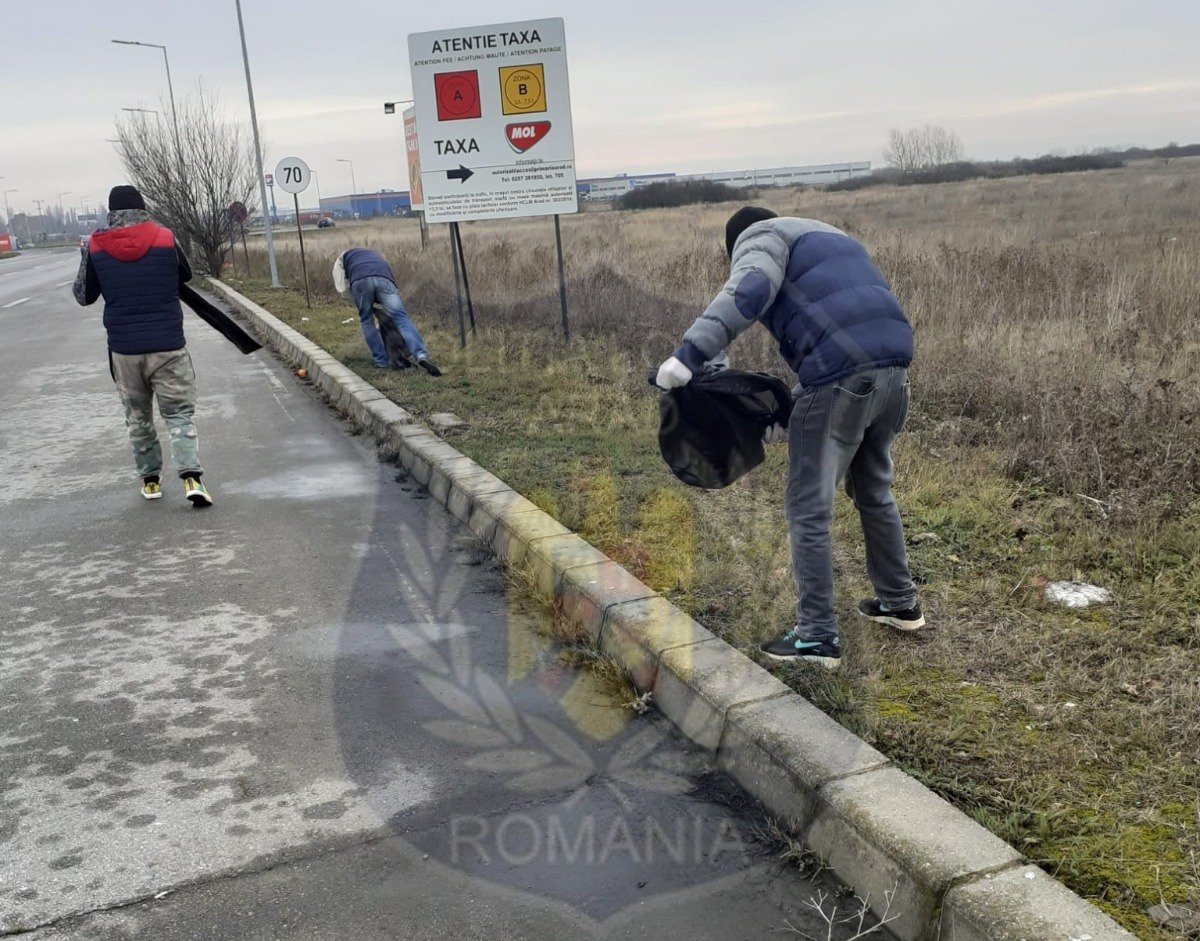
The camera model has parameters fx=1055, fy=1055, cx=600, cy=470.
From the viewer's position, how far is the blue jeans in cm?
1045

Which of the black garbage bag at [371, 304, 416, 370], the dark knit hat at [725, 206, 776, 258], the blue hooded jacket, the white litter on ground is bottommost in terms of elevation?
the white litter on ground

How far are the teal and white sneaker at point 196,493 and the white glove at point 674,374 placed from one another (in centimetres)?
382

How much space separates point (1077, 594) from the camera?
4230mm

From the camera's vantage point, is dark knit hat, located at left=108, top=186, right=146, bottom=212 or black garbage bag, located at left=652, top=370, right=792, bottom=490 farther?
dark knit hat, located at left=108, top=186, right=146, bottom=212

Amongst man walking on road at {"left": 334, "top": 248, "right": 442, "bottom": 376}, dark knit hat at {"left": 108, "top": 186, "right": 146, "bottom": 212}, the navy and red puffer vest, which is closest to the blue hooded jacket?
the navy and red puffer vest

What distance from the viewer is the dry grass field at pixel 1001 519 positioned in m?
2.94

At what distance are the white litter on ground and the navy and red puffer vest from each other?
17.3ft

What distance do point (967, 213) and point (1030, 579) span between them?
26.4 metres

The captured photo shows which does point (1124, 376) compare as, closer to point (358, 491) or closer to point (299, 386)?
point (358, 491)

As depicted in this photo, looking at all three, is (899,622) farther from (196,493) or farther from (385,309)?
(385,309)

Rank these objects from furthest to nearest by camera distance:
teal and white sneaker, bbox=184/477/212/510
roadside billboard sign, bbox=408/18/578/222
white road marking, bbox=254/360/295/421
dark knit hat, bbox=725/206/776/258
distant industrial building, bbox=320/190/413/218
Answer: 1. distant industrial building, bbox=320/190/413/218
2. roadside billboard sign, bbox=408/18/578/222
3. white road marking, bbox=254/360/295/421
4. teal and white sneaker, bbox=184/477/212/510
5. dark knit hat, bbox=725/206/776/258

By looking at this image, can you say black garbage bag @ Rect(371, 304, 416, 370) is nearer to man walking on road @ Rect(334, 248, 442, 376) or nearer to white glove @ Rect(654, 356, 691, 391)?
man walking on road @ Rect(334, 248, 442, 376)

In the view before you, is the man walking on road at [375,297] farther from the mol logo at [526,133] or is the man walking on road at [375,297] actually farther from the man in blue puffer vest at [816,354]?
the man in blue puffer vest at [816,354]

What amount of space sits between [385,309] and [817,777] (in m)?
8.58
